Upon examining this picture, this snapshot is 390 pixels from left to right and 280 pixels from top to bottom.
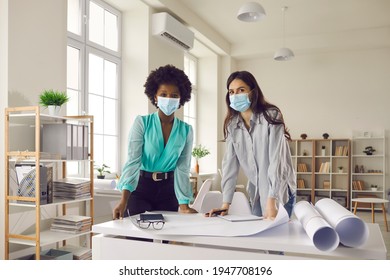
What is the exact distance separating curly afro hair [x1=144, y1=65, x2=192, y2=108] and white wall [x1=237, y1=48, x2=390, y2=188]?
647cm

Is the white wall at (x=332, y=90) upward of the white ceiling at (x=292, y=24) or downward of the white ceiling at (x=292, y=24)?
downward

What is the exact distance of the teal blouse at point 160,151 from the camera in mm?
1948

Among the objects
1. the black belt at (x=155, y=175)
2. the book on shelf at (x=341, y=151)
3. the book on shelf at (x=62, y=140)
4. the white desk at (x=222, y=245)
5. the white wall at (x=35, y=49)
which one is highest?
the white wall at (x=35, y=49)

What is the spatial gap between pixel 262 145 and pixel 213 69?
6423mm

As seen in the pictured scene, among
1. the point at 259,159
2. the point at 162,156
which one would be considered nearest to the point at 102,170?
the point at 162,156

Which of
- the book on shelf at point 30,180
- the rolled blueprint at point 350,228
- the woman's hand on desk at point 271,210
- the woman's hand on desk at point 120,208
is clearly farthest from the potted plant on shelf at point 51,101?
the rolled blueprint at point 350,228

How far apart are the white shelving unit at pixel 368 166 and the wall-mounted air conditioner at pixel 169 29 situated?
13.4ft

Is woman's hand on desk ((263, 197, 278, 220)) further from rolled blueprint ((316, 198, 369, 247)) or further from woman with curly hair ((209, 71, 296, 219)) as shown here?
rolled blueprint ((316, 198, 369, 247))

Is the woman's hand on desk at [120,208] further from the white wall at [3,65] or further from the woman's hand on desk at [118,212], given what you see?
the white wall at [3,65]

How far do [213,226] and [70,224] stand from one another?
79.4 inches

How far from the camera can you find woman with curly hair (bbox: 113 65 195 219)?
6.36 feet
